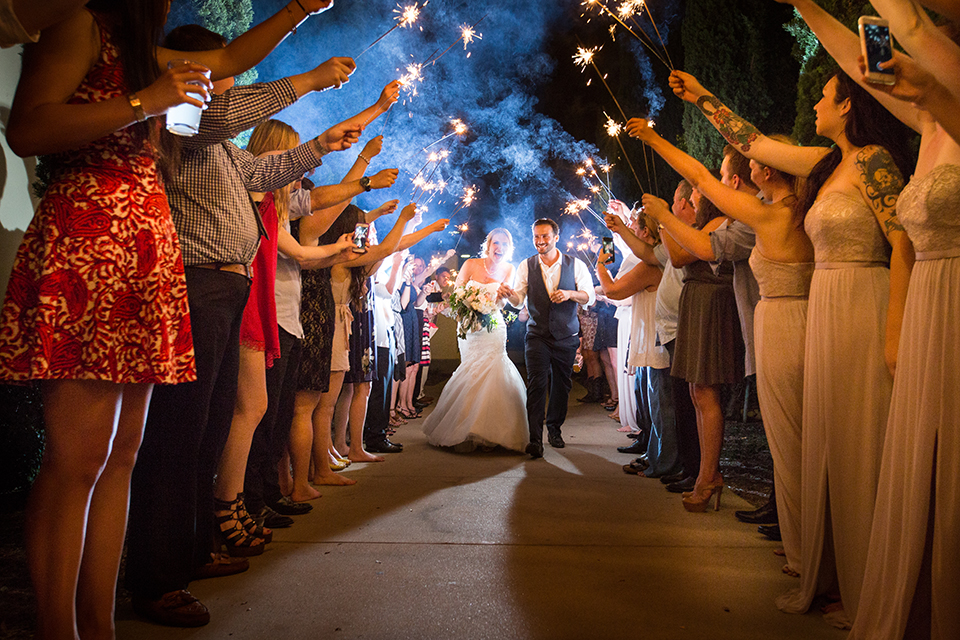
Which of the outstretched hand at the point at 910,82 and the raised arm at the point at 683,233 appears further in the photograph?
the raised arm at the point at 683,233

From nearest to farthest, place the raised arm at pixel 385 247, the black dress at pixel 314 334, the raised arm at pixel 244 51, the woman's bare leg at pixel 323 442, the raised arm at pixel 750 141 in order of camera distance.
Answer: the raised arm at pixel 244 51 → the raised arm at pixel 750 141 → the black dress at pixel 314 334 → the raised arm at pixel 385 247 → the woman's bare leg at pixel 323 442

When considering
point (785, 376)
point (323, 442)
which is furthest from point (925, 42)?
point (323, 442)

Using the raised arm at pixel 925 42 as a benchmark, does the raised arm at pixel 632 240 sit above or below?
below

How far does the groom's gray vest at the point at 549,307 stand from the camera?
6.31 meters

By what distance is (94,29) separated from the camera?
1.64m

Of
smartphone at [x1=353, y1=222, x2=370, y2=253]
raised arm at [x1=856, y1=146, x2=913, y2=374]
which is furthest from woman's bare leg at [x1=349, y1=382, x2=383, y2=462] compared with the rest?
raised arm at [x1=856, y1=146, x2=913, y2=374]

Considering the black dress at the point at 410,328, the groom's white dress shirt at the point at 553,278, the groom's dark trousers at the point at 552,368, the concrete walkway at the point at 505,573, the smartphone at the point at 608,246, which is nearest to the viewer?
the concrete walkway at the point at 505,573

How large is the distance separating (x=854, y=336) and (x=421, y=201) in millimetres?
16436

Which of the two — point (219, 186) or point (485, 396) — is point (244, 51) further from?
point (485, 396)

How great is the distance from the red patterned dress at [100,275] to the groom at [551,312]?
4614 mm

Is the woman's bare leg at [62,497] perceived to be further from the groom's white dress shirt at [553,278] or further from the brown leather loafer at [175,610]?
the groom's white dress shirt at [553,278]

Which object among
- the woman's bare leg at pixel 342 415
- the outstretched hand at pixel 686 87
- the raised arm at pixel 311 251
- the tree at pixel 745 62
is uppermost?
the tree at pixel 745 62

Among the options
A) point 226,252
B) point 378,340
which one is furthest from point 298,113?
point 226,252

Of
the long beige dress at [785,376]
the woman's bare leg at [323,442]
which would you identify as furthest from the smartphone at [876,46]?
the woman's bare leg at [323,442]
